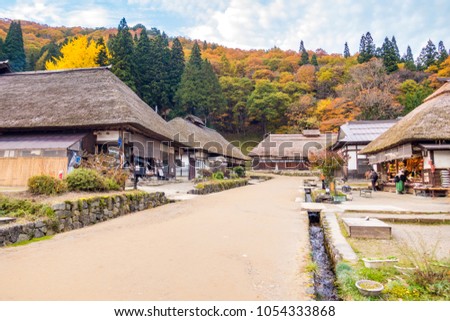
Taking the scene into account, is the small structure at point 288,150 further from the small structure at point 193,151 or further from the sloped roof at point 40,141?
the sloped roof at point 40,141

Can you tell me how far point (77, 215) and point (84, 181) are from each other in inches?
65.2

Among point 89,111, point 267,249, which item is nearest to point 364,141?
point 89,111

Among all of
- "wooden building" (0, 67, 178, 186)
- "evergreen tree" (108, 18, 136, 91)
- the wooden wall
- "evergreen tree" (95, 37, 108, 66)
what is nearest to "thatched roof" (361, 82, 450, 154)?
"wooden building" (0, 67, 178, 186)

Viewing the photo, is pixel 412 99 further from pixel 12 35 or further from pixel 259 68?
pixel 12 35

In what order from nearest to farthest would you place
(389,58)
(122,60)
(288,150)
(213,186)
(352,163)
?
(213,186) < (352,163) < (122,60) < (288,150) < (389,58)

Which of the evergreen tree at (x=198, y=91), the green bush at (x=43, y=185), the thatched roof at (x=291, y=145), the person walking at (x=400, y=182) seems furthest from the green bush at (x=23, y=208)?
the thatched roof at (x=291, y=145)

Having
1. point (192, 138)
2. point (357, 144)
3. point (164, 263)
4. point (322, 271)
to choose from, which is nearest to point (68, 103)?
point (192, 138)

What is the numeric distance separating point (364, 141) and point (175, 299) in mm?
25483

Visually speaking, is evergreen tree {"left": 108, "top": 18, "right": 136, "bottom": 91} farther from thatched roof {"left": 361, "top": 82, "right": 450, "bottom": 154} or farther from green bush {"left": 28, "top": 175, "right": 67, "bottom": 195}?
thatched roof {"left": 361, "top": 82, "right": 450, "bottom": 154}

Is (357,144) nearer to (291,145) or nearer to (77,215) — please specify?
(291,145)

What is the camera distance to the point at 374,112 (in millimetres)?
37156

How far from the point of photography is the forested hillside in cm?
3400

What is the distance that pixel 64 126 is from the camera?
1335 cm

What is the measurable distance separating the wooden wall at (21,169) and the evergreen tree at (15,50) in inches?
1310
